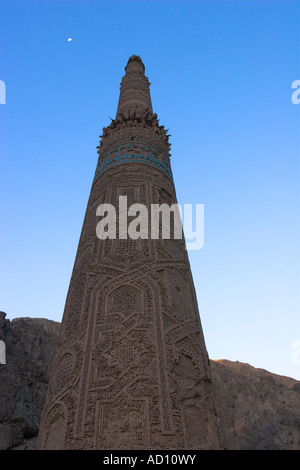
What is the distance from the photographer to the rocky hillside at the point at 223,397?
27.3 feet

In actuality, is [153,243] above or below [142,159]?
below

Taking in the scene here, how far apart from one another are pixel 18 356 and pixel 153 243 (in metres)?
8.41

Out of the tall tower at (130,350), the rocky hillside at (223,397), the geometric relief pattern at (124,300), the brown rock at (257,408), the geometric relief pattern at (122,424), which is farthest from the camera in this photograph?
the brown rock at (257,408)

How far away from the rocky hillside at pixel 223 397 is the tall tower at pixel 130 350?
15.1 ft

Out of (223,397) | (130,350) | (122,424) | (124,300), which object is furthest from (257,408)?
(122,424)

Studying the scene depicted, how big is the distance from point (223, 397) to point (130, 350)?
12973 millimetres

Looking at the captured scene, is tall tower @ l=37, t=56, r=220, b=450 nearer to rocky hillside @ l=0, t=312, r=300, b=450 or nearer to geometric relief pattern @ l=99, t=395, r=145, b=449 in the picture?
geometric relief pattern @ l=99, t=395, r=145, b=449

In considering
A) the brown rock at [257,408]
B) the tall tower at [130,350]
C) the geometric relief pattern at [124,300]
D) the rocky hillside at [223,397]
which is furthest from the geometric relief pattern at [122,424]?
the brown rock at [257,408]

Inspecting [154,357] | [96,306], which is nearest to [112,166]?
[96,306]

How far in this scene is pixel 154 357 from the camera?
3.11 meters

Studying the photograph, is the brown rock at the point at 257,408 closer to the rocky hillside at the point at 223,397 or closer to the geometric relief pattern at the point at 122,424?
the rocky hillside at the point at 223,397

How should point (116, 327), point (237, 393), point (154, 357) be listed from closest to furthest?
point (154, 357) < point (116, 327) < point (237, 393)

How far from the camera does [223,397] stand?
14.5m
